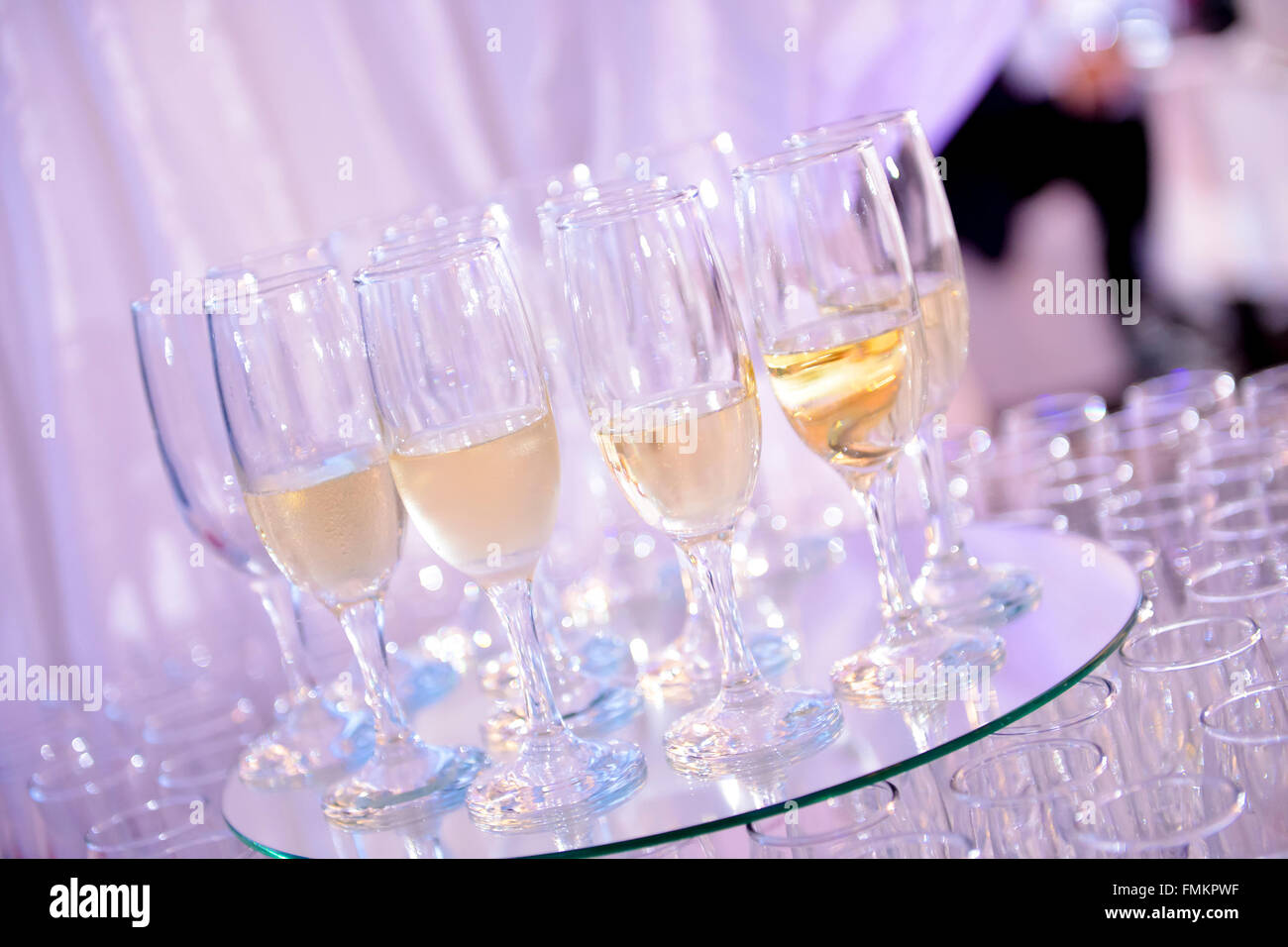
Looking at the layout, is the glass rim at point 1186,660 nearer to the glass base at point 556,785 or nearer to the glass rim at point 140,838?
the glass base at point 556,785

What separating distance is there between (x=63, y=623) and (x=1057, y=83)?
10.0 ft

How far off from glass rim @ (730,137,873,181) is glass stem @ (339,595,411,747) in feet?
1.24

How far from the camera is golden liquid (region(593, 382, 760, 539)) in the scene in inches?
32.2

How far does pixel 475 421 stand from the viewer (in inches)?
32.7

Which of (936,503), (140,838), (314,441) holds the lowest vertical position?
(140,838)

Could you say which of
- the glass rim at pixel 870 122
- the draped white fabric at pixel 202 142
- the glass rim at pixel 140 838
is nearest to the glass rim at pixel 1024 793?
the glass rim at pixel 870 122

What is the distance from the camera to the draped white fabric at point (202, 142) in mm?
2299

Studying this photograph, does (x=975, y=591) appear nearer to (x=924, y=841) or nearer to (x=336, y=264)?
(x=924, y=841)

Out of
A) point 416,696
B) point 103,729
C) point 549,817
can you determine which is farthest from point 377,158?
point 549,817

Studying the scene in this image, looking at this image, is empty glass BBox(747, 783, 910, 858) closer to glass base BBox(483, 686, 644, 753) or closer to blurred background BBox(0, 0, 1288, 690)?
glass base BBox(483, 686, 644, 753)

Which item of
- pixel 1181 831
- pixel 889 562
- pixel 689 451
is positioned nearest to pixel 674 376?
pixel 689 451

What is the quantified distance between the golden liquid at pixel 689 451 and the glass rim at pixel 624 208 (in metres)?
0.10

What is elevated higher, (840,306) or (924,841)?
(840,306)

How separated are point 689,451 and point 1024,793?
26cm
